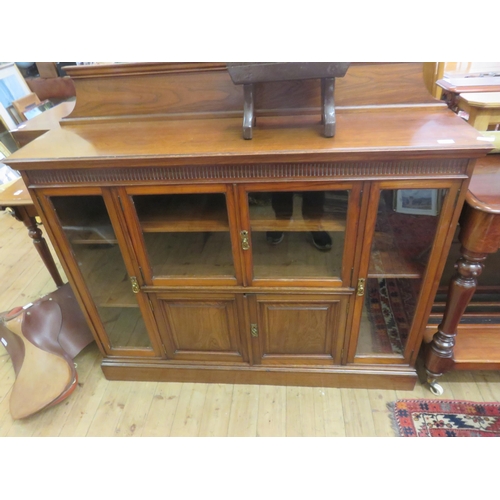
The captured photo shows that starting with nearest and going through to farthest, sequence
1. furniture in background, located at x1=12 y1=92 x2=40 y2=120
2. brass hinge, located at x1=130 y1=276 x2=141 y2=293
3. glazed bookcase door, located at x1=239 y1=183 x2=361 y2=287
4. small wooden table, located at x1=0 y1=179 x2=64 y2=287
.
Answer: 1. glazed bookcase door, located at x1=239 y1=183 x2=361 y2=287
2. brass hinge, located at x1=130 y1=276 x2=141 y2=293
3. small wooden table, located at x1=0 y1=179 x2=64 y2=287
4. furniture in background, located at x1=12 y1=92 x2=40 y2=120

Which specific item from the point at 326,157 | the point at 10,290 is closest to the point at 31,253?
the point at 10,290

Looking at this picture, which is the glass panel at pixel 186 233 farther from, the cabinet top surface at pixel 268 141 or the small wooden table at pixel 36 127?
the small wooden table at pixel 36 127

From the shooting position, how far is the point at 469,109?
3.97 feet

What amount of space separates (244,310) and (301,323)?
21 centimetres

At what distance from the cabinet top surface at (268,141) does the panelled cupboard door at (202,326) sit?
0.51 metres

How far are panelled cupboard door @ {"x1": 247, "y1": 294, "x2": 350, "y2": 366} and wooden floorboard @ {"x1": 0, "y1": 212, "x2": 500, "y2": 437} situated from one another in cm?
17

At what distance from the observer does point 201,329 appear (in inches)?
52.5

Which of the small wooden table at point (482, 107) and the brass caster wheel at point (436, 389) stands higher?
the small wooden table at point (482, 107)

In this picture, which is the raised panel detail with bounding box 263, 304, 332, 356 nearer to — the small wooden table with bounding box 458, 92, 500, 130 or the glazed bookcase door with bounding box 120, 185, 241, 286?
the glazed bookcase door with bounding box 120, 185, 241, 286

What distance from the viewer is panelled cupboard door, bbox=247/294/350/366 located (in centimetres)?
121

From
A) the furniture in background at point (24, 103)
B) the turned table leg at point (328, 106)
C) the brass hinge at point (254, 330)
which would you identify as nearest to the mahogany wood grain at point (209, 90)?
the turned table leg at point (328, 106)

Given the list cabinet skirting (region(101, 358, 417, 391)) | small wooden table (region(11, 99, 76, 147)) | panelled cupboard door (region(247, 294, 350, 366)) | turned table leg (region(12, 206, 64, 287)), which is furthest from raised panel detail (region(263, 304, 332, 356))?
turned table leg (region(12, 206, 64, 287))

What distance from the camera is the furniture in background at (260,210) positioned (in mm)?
946

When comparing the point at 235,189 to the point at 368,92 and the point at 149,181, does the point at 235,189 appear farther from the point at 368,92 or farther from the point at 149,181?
the point at 368,92
